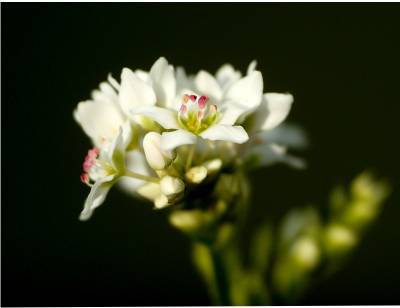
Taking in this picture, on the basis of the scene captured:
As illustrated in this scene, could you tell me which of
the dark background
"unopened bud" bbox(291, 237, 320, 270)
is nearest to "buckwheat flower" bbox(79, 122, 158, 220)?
"unopened bud" bbox(291, 237, 320, 270)

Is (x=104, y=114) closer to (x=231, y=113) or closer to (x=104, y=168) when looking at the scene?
(x=104, y=168)

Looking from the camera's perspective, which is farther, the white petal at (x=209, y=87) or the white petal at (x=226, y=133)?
the white petal at (x=209, y=87)

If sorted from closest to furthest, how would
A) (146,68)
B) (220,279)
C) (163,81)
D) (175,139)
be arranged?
(175,139) → (163,81) → (220,279) → (146,68)

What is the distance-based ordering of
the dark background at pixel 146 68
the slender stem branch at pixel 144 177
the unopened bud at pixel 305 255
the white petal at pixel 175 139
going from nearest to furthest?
the white petal at pixel 175 139 < the slender stem branch at pixel 144 177 < the unopened bud at pixel 305 255 < the dark background at pixel 146 68

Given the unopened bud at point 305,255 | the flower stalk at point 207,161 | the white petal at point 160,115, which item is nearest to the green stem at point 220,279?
the flower stalk at point 207,161

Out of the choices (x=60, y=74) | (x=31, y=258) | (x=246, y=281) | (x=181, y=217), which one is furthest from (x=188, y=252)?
(x=181, y=217)

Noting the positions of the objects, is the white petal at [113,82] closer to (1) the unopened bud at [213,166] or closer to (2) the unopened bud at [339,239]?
(1) the unopened bud at [213,166]

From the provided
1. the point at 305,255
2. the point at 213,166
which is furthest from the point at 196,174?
the point at 305,255
